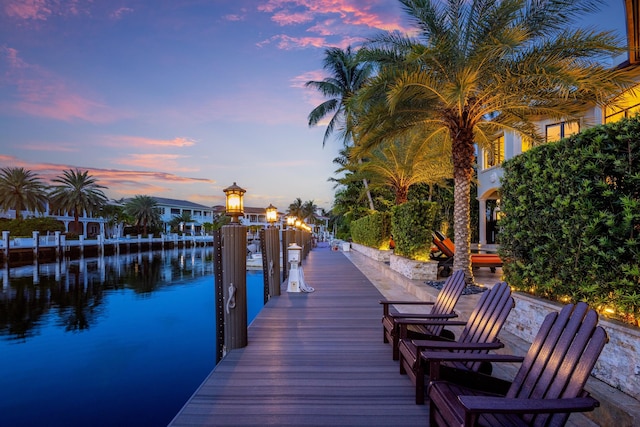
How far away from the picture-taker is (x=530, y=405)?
182cm

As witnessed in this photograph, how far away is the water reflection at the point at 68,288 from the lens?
12961mm

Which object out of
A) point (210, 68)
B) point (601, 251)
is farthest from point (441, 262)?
point (210, 68)

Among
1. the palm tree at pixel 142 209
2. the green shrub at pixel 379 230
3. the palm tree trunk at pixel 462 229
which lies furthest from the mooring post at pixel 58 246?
the palm tree trunk at pixel 462 229

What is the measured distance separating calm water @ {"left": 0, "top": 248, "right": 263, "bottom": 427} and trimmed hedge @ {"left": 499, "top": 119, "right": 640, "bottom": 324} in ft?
21.6

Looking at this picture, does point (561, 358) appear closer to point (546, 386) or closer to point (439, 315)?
point (546, 386)

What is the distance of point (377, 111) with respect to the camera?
9141mm

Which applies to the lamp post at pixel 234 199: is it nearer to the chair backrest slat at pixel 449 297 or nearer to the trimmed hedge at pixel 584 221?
the chair backrest slat at pixel 449 297

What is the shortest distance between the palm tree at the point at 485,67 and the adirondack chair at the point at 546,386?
5.19 meters

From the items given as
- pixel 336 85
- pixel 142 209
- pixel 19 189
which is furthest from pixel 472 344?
pixel 142 209

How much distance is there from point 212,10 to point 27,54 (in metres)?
12.3

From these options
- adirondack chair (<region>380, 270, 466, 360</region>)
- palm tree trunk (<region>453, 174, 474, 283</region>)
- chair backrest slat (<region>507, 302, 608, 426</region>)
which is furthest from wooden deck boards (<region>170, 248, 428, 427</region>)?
palm tree trunk (<region>453, 174, 474, 283</region>)

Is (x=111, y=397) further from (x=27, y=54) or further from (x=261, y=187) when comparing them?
(x=261, y=187)

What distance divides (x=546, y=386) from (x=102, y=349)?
11.6m

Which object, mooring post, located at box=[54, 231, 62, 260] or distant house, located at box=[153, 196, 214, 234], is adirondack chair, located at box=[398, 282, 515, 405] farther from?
distant house, located at box=[153, 196, 214, 234]
